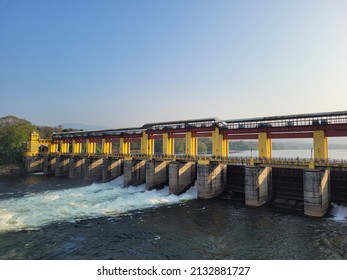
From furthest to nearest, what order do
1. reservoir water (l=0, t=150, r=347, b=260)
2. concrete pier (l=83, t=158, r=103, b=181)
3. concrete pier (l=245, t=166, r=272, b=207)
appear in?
concrete pier (l=83, t=158, r=103, b=181), concrete pier (l=245, t=166, r=272, b=207), reservoir water (l=0, t=150, r=347, b=260)

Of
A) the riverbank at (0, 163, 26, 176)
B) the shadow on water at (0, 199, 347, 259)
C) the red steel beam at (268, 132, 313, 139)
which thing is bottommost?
the shadow on water at (0, 199, 347, 259)

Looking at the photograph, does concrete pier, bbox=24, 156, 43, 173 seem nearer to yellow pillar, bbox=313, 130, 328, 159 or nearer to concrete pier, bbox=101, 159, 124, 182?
concrete pier, bbox=101, 159, 124, 182

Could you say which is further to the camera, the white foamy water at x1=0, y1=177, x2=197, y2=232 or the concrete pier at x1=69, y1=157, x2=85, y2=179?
the concrete pier at x1=69, y1=157, x2=85, y2=179

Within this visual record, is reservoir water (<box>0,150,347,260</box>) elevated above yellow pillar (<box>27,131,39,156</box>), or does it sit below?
below

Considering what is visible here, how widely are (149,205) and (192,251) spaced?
52.2 ft

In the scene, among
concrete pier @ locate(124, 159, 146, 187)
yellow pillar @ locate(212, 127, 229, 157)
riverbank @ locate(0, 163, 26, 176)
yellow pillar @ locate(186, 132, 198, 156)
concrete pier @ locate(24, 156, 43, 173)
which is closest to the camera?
yellow pillar @ locate(212, 127, 229, 157)

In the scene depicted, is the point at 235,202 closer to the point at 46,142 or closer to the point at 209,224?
the point at 209,224

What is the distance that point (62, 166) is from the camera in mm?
72938

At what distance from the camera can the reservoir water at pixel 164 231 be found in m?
19.5

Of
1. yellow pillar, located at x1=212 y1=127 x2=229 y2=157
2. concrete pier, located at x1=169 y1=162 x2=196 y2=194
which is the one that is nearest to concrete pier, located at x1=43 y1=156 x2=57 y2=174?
concrete pier, located at x1=169 y1=162 x2=196 y2=194

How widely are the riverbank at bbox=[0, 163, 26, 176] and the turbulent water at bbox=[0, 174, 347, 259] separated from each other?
4891 cm

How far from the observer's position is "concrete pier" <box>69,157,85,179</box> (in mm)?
66688

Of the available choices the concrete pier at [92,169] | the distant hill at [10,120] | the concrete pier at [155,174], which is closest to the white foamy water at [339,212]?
the concrete pier at [155,174]
